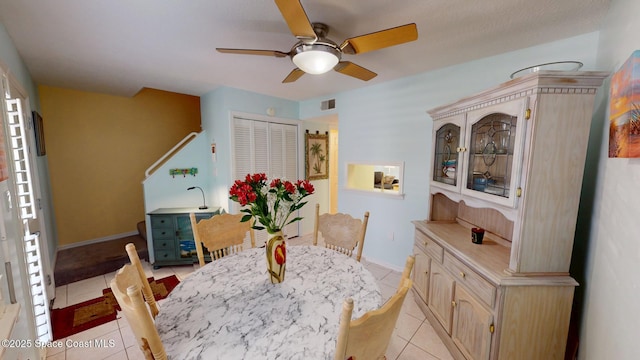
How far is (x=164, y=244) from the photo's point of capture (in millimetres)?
3092

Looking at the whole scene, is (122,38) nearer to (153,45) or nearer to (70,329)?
(153,45)

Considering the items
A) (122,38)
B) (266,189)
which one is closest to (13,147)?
(122,38)

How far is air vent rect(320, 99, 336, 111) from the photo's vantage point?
143 inches

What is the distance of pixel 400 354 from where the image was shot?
1.83 meters

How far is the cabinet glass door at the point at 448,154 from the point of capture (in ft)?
6.51

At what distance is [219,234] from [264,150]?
6.42 ft

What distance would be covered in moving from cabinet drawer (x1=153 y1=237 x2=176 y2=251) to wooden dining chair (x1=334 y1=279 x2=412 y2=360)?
3.06 m

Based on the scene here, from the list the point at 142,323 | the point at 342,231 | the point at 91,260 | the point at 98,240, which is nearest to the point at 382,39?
the point at 342,231

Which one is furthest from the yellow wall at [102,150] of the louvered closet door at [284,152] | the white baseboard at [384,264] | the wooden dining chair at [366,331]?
the wooden dining chair at [366,331]

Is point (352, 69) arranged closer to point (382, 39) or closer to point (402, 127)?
point (382, 39)

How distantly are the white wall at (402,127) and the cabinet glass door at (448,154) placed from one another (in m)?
0.38

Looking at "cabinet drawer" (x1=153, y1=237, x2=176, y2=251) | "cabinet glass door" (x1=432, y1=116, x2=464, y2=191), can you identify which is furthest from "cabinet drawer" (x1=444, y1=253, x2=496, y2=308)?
"cabinet drawer" (x1=153, y1=237, x2=176, y2=251)

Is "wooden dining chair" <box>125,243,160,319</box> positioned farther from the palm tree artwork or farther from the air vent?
the palm tree artwork

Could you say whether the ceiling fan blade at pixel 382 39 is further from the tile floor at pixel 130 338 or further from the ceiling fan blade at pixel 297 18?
the tile floor at pixel 130 338
